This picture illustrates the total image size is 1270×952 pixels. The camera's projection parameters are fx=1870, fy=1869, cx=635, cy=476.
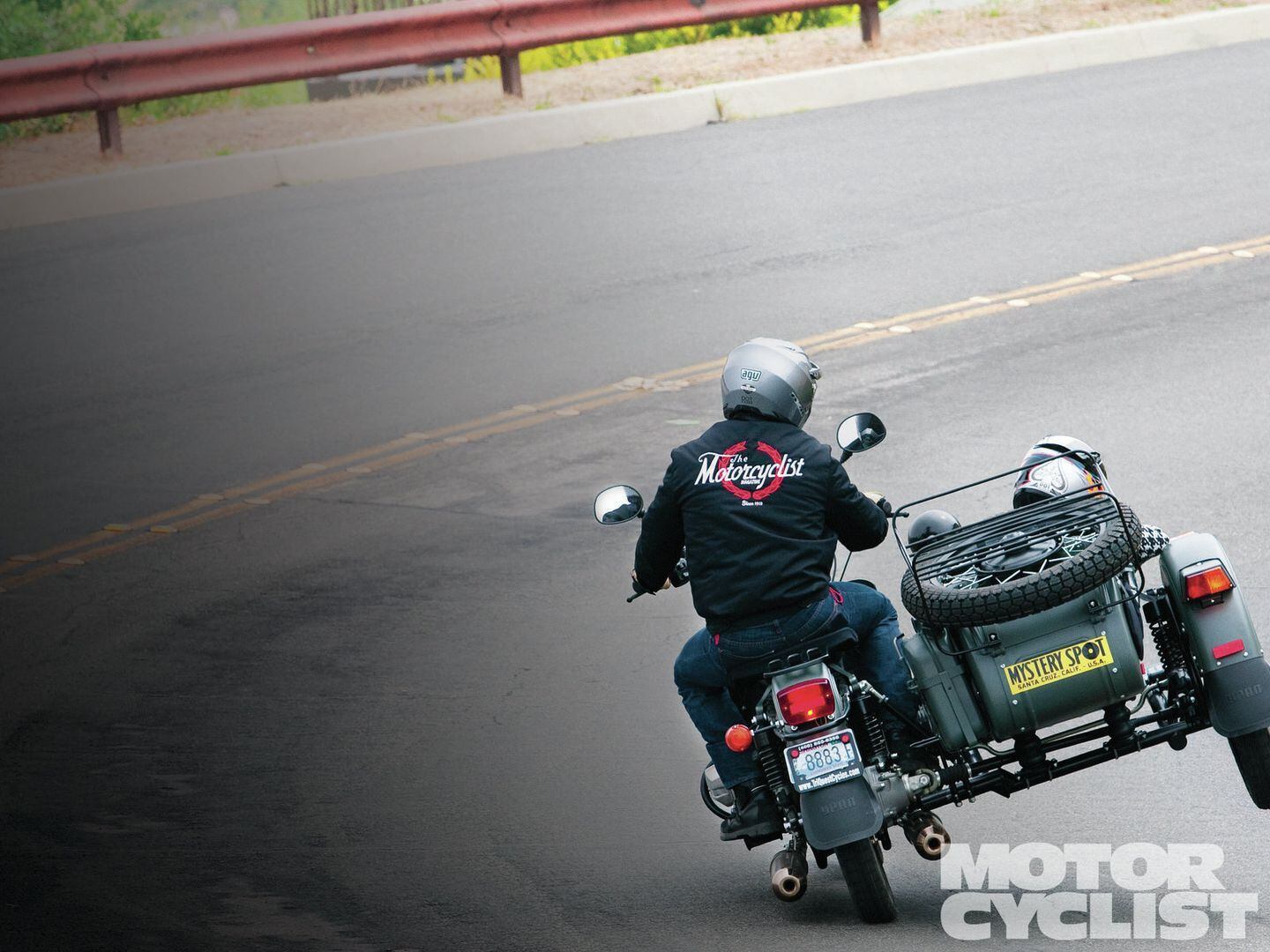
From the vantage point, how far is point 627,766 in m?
7.12

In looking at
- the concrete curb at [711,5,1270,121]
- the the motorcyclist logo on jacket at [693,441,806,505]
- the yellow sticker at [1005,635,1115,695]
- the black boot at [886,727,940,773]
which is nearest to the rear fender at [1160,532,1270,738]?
the yellow sticker at [1005,635,1115,695]

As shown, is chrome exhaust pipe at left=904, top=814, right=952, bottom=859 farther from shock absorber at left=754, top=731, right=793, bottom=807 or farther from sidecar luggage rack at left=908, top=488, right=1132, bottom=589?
sidecar luggage rack at left=908, top=488, right=1132, bottom=589

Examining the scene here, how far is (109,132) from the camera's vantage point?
55.7ft

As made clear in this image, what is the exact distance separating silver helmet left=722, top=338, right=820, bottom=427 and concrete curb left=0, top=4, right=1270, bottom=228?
1110cm

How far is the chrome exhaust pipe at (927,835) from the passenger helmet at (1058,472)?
1.06m

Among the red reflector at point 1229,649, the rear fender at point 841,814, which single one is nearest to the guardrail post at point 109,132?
the rear fender at point 841,814

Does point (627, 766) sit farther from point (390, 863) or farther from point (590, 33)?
point (590, 33)

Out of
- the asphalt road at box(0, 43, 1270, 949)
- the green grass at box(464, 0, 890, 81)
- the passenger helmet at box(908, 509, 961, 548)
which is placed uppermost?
the green grass at box(464, 0, 890, 81)

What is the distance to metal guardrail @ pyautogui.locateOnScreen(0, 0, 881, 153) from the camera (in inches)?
653

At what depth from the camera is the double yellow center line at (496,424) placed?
33.6 feet

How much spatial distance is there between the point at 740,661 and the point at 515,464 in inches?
206

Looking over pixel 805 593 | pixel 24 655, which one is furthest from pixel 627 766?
pixel 24 655

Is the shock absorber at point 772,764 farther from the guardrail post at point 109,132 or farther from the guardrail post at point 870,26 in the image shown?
the guardrail post at point 870,26

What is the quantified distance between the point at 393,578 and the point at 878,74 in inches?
382
